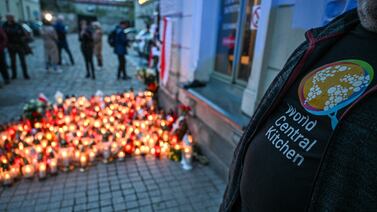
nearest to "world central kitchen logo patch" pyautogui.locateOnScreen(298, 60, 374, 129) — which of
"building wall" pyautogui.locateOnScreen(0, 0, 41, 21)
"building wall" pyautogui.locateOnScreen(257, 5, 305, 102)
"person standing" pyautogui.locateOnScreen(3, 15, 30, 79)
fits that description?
"building wall" pyautogui.locateOnScreen(257, 5, 305, 102)

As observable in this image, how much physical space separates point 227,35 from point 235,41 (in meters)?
0.27

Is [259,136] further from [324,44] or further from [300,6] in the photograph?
[300,6]

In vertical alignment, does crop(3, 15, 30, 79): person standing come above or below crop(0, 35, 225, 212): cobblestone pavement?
above

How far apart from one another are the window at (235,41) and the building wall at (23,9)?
2185cm

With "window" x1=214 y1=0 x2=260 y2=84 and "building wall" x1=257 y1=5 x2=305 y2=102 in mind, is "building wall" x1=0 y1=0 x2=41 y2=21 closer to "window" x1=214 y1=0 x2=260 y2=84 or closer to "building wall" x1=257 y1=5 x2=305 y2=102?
"window" x1=214 y1=0 x2=260 y2=84

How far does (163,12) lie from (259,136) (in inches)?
182

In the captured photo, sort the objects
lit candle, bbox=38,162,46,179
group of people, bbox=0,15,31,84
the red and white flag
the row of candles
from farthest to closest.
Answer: group of people, bbox=0,15,31,84 → the red and white flag → the row of candles → lit candle, bbox=38,162,46,179

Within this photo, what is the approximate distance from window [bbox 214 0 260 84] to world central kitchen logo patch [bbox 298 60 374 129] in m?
2.45

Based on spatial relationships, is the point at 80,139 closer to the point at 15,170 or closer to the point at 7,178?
the point at 15,170

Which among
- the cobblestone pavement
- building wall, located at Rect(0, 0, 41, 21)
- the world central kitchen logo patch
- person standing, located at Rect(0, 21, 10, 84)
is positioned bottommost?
the cobblestone pavement

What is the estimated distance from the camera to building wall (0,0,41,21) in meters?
21.5

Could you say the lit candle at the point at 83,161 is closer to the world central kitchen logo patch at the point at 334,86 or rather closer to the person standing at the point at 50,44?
the world central kitchen logo patch at the point at 334,86

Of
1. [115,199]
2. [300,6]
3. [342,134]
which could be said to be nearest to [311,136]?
[342,134]

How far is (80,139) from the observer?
3.91 metres
